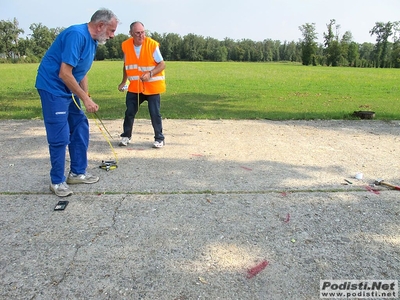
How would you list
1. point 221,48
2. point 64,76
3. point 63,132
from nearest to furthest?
point 64,76 < point 63,132 < point 221,48

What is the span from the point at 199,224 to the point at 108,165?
2043 mm

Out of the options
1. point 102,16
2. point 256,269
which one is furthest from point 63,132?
point 256,269

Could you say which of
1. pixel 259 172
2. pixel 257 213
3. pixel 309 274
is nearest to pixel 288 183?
pixel 259 172

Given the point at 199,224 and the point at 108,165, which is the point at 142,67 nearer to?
the point at 108,165

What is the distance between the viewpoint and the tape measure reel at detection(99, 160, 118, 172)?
4.89 m

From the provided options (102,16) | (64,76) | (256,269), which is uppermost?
(102,16)

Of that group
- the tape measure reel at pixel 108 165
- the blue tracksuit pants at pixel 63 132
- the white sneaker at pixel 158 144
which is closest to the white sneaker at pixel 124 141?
the white sneaker at pixel 158 144

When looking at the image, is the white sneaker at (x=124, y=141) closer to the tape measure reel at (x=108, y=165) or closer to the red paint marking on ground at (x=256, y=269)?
the tape measure reel at (x=108, y=165)

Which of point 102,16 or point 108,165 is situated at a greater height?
point 102,16

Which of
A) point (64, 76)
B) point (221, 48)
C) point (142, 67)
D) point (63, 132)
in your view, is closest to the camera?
point (64, 76)

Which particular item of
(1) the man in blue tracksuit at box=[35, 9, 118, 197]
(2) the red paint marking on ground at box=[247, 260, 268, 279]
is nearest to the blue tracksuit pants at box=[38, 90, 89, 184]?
(1) the man in blue tracksuit at box=[35, 9, 118, 197]

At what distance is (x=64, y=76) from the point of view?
12.0 ft

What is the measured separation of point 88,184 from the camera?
4395mm

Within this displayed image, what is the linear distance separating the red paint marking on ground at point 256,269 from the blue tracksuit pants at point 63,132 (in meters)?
2.46
